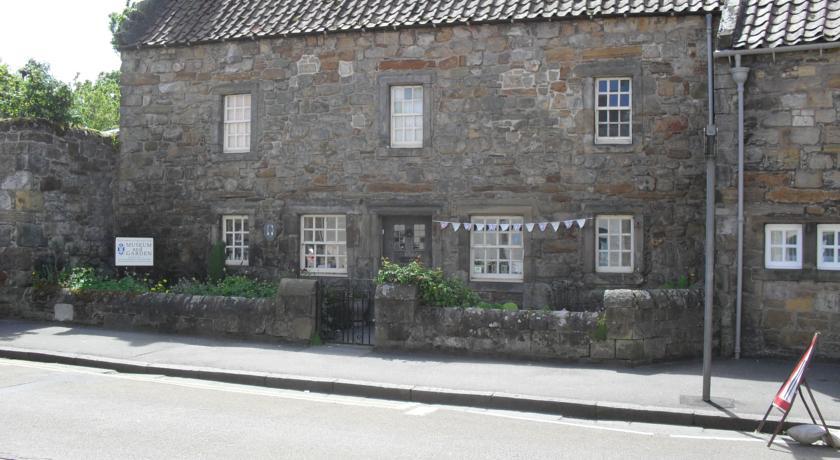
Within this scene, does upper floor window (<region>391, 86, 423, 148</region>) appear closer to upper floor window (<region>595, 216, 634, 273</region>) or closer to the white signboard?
upper floor window (<region>595, 216, 634, 273</region>)

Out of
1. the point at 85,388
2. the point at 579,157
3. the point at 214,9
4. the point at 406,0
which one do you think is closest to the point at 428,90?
the point at 406,0

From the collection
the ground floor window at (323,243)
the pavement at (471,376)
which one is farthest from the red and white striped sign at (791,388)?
the ground floor window at (323,243)

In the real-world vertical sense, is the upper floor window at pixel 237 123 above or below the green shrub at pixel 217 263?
above

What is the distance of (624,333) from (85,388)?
7350 millimetres

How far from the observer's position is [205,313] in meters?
13.5

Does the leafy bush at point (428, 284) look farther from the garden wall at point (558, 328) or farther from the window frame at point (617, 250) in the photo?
the window frame at point (617, 250)

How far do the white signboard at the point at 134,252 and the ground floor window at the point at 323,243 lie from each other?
3.18m

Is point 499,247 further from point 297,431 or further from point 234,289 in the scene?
point 297,431

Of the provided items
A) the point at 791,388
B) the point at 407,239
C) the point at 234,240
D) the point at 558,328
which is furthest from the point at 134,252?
the point at 791,388

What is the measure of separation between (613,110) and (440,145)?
3.49 metres

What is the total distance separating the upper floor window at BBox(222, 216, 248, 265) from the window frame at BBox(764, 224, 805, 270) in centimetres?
1081

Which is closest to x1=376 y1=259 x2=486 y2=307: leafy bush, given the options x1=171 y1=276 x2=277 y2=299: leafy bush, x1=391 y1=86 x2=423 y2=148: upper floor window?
x1=171 y1=276 x2=277 y2=299: leafy bush

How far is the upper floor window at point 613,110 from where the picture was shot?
14961 mm

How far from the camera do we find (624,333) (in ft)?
36.4
